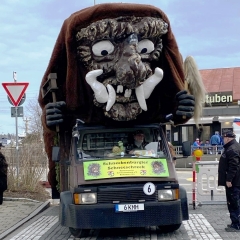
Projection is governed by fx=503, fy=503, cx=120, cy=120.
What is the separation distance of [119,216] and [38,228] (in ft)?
9.06

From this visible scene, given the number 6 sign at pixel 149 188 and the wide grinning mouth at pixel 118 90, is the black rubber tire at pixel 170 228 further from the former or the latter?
the wide grinning mouth at pixel 118 90

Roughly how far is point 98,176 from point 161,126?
6.27 ft

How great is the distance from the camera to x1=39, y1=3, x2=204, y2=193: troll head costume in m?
8.95

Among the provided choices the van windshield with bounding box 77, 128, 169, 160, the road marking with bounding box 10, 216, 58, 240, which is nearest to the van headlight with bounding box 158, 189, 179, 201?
the van windshield with bounding box 77, 128, 169, 160

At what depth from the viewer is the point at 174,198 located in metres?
8.59

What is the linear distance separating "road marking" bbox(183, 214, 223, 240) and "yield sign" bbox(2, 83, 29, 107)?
5883mm

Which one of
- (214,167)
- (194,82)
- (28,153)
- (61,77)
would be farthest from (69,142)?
(28,153)

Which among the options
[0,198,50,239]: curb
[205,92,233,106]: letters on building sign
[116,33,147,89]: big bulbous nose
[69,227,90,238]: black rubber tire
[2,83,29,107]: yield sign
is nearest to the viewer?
[116,33,147,89]: big bulbous nose

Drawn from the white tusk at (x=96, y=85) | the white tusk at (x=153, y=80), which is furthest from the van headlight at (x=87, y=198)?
the white tusk at (x=153, y=80)

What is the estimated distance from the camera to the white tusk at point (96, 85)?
9.01m

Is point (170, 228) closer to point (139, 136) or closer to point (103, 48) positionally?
point (139, 136)

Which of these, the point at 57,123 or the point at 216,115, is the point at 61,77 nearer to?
the point at 57,123

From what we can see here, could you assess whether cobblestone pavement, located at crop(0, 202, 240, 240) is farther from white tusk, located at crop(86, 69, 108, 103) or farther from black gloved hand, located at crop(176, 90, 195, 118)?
white tusk, located at crop(86, 69, 108, 103)

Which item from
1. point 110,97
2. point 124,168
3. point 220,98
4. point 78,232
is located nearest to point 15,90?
point 110,97
